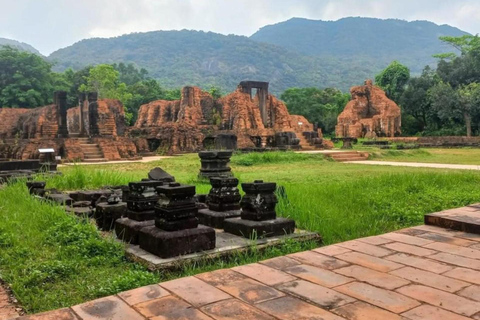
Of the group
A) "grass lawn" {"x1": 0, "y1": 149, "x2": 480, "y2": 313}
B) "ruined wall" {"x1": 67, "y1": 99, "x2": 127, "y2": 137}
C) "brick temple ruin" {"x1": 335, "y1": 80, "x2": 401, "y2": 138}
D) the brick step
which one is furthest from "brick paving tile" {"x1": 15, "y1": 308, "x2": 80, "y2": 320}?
"brick temple ruin" {"x1": 335, "y1": 80, "x2": 401, "y2": 138}

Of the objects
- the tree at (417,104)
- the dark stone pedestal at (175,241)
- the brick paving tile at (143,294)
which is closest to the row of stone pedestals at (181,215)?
the dark stone pedestal at (175,241)

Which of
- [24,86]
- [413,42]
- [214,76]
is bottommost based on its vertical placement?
[24,86]

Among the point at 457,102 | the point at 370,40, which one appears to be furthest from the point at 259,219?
the point at 370,40

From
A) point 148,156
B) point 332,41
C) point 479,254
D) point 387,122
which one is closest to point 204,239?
point 479,254

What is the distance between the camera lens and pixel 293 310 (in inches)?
89.7

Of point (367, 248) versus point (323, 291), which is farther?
point (367, 248)

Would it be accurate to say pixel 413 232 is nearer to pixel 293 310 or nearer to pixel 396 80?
pixel 293 310

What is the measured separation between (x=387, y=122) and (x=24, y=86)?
3049 cm

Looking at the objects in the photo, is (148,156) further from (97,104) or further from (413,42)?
(413,42)

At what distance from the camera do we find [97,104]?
2169 centimetres

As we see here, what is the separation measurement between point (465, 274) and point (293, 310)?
51.7 inches

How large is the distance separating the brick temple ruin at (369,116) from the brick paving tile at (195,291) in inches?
1330

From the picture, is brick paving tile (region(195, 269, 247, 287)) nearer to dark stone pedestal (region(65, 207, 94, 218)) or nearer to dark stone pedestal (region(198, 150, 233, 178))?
dark stone pedestal (region(65, 207, 94, 218))

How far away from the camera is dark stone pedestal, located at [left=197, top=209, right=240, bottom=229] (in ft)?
16.2
